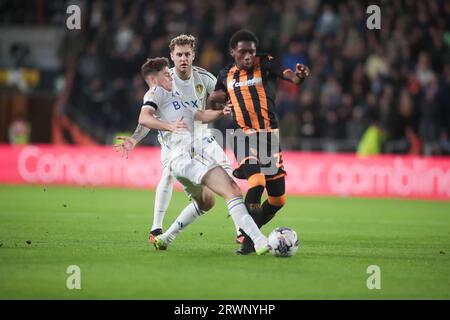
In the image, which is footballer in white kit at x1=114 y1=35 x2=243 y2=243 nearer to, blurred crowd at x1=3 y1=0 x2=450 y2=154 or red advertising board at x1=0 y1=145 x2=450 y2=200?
red advertising board at x1=0 y1=145 x2=450 y2=200

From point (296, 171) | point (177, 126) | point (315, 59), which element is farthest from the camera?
point (315, 59)

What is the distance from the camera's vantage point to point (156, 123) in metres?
9.59

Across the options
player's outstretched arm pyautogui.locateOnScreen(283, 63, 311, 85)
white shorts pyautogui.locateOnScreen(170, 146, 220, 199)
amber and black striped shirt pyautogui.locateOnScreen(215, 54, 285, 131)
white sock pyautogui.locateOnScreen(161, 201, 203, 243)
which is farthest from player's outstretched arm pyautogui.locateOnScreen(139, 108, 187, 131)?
player's outstretched arm pyautogui.locateOnScreen(283, 63, 311, 85)

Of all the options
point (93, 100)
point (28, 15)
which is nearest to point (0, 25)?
point (28, 15)

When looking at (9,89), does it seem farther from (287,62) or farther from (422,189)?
(422,189)

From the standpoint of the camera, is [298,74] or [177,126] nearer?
[177,126]

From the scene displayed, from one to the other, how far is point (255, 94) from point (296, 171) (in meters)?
11.4

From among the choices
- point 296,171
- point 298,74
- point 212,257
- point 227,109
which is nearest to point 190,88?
point 227,109

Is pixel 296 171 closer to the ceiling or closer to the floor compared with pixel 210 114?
closer to the ceiling

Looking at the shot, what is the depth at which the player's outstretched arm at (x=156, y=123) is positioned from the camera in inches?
367

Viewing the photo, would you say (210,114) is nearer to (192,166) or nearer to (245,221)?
(192,166)

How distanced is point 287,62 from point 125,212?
9.09 metres

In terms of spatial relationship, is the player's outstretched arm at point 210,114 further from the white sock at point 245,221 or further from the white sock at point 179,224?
the white sock at point 179,224

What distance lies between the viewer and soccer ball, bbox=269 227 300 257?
9445 millimetres
